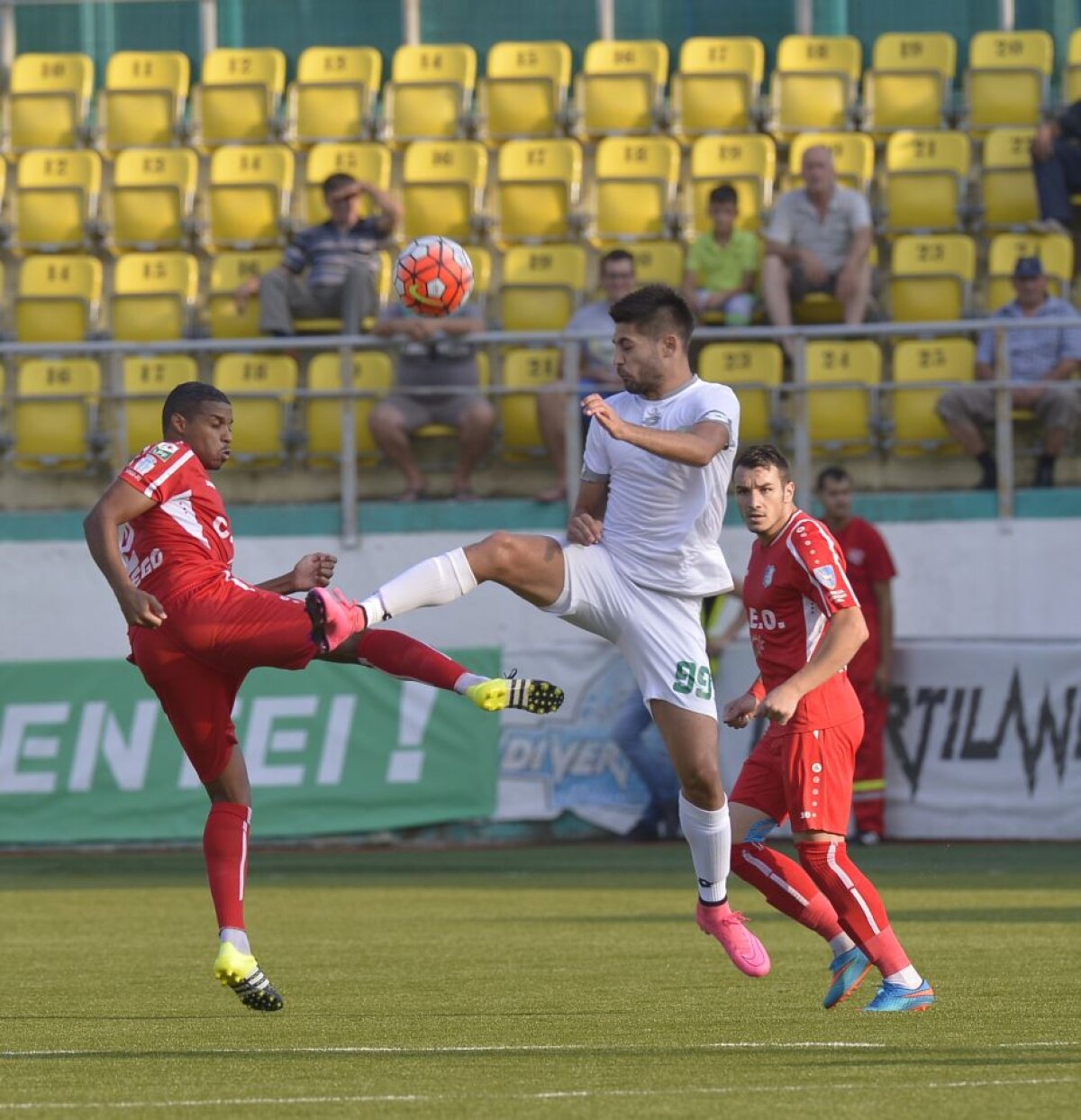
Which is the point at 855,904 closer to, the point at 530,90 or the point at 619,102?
the point at 619,102

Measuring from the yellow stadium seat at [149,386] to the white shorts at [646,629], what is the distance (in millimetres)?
9228

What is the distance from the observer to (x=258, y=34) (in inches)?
819

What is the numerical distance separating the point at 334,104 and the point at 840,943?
1342cm

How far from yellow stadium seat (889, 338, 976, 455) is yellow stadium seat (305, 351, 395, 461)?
3.72 m

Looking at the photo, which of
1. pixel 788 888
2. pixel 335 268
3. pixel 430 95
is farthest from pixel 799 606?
pixel 430 95

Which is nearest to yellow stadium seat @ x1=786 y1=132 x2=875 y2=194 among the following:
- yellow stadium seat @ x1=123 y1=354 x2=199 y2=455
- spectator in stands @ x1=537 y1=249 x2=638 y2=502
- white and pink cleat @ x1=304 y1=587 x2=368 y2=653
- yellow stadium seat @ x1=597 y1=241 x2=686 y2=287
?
yellow stadium seat @ x1=597 y1=241 x2=686 y2=287

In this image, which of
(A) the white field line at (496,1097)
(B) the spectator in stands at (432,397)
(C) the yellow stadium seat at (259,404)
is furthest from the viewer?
(C) the yellow stadium seat at (259,404)

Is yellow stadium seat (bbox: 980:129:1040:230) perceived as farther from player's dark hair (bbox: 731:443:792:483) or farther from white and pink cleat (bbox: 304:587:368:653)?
white and pink cleat (bbox: 304:587:368:653)

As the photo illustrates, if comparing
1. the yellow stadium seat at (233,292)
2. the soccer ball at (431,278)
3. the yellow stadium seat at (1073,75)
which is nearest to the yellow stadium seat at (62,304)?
the yellow stadium seat at (233,292)

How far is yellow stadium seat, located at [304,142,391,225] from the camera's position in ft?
61.2

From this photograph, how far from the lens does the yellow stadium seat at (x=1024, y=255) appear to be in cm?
1680

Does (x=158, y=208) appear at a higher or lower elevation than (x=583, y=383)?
higher

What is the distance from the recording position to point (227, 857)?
7633 mm

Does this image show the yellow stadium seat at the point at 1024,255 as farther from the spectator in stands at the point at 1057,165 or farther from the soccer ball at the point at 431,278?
the soccer ball at the point at 431,278
